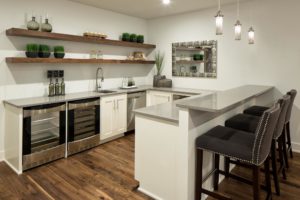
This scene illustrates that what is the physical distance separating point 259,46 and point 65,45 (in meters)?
3.36

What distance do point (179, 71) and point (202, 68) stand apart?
0.57 m

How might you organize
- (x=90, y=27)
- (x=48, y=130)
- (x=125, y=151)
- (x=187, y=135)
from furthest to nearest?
1. (x=90, y=27)
2. (x=125, y=151)
3. (x=48, y=130)
4. (x=187, y=135)

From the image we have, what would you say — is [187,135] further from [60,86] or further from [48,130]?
[60,86]

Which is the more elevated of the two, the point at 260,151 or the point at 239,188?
the point at 260,151

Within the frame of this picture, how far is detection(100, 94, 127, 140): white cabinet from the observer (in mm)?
4012

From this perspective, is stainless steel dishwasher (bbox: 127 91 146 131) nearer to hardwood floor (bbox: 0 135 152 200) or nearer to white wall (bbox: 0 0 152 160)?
white wall (bbox: 0 0 152 160)

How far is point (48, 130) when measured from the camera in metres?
3.29

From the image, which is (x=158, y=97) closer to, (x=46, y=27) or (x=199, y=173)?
(x=46, y=27)

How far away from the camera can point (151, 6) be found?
14.4 ft

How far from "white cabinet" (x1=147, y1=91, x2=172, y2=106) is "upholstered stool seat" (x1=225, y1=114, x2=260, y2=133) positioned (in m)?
1.97

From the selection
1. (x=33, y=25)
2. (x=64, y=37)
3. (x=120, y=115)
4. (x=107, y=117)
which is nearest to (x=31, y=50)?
(x=33, y=25)

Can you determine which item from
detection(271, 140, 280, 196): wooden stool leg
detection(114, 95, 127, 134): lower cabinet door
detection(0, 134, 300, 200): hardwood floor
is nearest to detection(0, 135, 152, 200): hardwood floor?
detection(0, 134, 300, 200): hardwood floor

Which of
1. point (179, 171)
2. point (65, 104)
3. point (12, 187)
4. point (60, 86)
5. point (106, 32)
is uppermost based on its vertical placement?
point (106, 32)

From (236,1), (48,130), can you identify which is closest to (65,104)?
(48,130)
